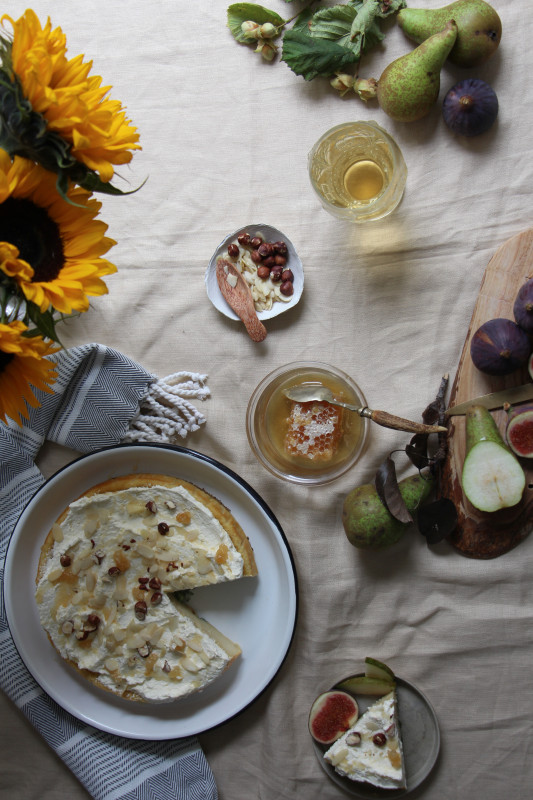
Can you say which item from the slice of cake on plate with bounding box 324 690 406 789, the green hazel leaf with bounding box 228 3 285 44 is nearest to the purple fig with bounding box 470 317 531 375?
the slice of cake on plate with bounding box 324 690 406 789

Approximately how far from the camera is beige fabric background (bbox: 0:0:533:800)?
6.15ft

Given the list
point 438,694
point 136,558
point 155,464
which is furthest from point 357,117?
point 438,694

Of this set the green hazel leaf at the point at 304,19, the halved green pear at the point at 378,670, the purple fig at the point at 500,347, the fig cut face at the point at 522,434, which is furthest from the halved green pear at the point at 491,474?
the green hazel leaf at the point at 304,19

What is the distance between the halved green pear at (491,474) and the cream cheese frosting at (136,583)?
2.17 feet

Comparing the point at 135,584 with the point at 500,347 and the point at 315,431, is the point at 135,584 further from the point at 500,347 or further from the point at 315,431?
the point at 500,347

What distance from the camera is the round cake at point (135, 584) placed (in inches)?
70.7

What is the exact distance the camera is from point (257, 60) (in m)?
1.97

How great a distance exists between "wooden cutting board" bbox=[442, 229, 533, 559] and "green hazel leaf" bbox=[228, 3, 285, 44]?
3.07ft

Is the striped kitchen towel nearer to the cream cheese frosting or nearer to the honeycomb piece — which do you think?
the cream cheese frosting

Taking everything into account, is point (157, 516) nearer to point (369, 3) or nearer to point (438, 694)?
point (438, 694)

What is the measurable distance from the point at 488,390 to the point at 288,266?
0.67 metres

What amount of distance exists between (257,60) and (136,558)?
4.87 ft

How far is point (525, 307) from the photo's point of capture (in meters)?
1.71

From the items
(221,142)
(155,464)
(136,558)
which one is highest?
(221,142)
